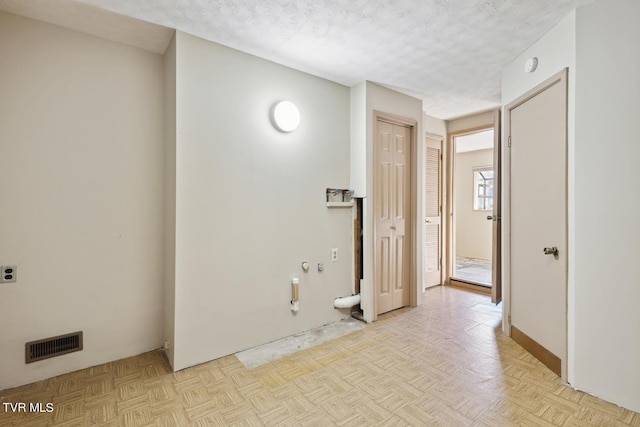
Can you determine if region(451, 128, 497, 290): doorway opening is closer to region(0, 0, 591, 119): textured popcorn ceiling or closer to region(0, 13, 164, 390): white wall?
region(0, 0, 591, 119): textured popcorn ceiling

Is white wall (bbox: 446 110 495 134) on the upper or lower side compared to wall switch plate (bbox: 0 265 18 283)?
upper

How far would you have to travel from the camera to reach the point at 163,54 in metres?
2.49

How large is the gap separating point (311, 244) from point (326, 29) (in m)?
1.81

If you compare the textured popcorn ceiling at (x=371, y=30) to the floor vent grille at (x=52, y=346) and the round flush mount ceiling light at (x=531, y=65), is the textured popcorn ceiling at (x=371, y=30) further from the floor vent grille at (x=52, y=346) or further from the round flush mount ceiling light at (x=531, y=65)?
the floor vent grille at (x=52, y=346)

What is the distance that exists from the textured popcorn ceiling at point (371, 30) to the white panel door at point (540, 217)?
1.67 feet

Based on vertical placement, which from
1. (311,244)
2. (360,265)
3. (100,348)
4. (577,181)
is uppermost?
(577,181)

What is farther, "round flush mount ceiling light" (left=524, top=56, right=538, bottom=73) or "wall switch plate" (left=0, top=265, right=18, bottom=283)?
"round flush mount ceiling light" (left=524, top=56, right=538, bottom=73)

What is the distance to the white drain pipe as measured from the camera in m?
3.10

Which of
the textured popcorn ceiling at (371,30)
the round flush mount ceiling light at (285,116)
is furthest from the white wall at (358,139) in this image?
the round flush mount ceiling light at (285,116)

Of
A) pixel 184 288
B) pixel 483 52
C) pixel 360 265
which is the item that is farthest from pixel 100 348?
pixel 483 52

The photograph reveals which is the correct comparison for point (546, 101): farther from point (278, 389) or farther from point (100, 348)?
point (100, 348)

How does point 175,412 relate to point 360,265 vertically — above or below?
below

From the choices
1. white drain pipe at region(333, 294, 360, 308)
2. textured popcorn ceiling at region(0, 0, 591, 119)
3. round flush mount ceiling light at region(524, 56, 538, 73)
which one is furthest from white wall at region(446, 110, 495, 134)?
white drain pipe at region(333, 294, 360, 308)

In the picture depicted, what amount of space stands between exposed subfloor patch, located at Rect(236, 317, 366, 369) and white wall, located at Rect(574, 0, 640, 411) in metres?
1.77
